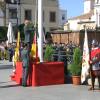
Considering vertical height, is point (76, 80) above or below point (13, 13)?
below

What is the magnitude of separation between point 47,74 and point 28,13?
5829cm

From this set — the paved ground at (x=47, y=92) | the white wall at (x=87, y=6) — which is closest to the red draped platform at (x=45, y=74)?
the paved ground at (x=47, y=92)

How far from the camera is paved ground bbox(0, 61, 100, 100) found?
1356cm

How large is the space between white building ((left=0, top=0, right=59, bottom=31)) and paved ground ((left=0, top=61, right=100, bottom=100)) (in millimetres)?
53690

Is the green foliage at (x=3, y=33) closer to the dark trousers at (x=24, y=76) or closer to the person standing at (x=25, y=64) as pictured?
the person standing at (x=25, y=64)

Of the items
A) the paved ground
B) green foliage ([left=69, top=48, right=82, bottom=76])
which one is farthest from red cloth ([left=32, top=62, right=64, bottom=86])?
green foliage ([left=69, top=48, right=82, bottom=76])

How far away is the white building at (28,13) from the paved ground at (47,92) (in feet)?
176

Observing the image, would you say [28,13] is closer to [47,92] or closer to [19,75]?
[19,75]

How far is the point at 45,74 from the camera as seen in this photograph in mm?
16172

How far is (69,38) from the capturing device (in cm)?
4478

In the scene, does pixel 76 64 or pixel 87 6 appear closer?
pixel 76 64

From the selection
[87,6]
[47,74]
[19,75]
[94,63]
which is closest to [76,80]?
[47,74]

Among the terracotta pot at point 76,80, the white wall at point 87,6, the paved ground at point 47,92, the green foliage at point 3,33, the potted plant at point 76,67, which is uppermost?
the white wall at point 87,6

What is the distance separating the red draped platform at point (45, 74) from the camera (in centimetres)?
1598
